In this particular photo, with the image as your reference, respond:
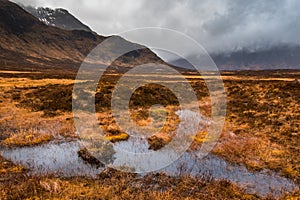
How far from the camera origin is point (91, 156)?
52.3 feet

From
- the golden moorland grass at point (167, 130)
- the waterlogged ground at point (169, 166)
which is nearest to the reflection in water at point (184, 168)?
the waterlogged ground at point (169, 166)

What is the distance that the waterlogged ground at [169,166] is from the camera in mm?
12742

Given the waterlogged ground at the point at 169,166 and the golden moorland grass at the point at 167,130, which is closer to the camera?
the golden moorland grass at the point at 167,130

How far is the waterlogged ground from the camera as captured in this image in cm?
1274

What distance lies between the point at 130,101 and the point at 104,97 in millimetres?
3313

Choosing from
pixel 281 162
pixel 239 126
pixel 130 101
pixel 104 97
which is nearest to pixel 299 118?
pixel 239 126

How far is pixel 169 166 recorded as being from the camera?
48.8 ft

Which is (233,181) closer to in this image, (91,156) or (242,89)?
(91,156)

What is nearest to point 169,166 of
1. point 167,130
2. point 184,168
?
point 184,168

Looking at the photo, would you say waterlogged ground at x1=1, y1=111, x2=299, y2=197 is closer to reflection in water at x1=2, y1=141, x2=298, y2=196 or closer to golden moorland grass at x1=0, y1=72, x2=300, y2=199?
reflection in water at x1=2, y1=141, x2=298, y2=196

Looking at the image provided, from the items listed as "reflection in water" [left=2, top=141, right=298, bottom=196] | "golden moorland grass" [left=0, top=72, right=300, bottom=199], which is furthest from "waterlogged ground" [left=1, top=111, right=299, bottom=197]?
"golden moorland grass" [left=0, top=72, right=300, bottom=199]

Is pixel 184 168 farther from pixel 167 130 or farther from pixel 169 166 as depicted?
pixel 167 130

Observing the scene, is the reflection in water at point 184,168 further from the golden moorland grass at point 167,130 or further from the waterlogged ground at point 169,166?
the golden moorland grass at point 167,130

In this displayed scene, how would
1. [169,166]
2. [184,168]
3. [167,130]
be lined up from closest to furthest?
[184,168] < [169,166] < [167,130]
